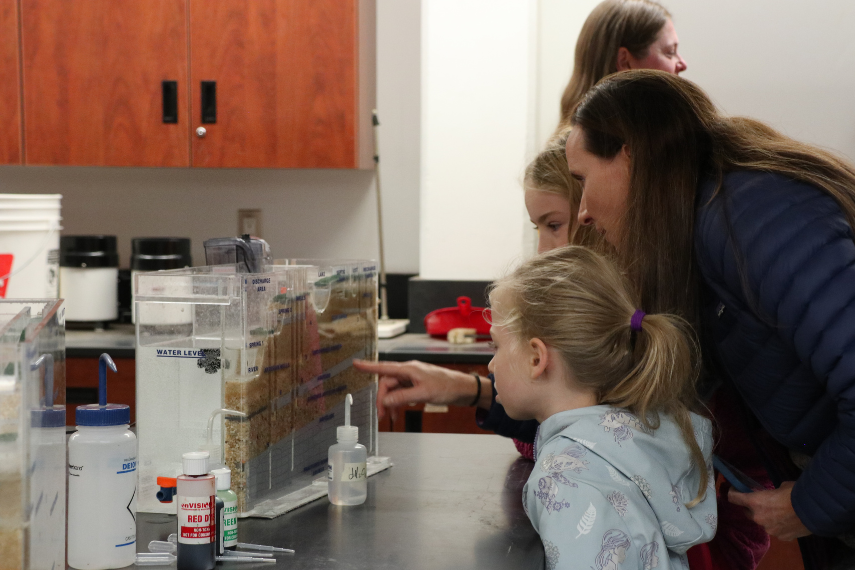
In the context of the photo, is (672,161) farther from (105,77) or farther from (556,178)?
(105,77)

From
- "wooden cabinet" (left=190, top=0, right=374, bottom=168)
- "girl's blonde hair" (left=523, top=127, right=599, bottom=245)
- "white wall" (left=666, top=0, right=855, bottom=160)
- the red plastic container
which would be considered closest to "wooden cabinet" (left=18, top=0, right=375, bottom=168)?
"wooden cabinet" (left=190, top=0, right=374, bottom=168)

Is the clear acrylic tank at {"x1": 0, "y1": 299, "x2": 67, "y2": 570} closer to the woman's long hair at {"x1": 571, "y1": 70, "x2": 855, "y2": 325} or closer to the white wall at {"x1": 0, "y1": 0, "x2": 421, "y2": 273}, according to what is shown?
the woman's long hair at {"x1": 571, "y1": 70, "x2": 855, "y2": 325}

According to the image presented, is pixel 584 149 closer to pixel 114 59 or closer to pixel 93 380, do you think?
pixel 93 380

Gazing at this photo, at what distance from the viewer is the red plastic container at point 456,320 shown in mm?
2571

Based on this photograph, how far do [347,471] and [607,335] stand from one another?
387mm

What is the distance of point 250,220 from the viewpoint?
3104 mm

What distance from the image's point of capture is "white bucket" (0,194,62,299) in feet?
8.12

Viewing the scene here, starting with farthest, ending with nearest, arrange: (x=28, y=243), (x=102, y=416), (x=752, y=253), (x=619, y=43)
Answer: (x=28, y=243), (x=619, y=43), (x=752, y=253), (x=102, y=416)

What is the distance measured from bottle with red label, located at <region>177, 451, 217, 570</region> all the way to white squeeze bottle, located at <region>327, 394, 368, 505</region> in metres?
0.26

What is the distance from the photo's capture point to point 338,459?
118cm

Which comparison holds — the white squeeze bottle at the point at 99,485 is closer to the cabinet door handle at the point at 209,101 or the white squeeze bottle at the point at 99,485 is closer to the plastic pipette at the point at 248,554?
the plastic pipette at the point at 248,554

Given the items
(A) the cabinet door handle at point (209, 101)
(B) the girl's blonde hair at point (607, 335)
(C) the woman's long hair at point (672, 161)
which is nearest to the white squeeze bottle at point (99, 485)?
(B) the girl's blonde hair at point (607, 335)

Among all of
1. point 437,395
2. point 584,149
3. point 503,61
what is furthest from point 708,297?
point 503,61

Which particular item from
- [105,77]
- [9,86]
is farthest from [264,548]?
[9,86]
